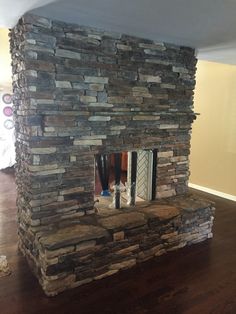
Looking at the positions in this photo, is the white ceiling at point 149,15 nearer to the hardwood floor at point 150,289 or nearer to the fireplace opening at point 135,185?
the fireplace opening at point 135,185

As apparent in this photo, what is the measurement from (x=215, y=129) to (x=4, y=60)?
3960 mm

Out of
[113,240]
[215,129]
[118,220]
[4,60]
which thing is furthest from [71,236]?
[4,60]

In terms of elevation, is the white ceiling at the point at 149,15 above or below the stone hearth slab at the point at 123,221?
above

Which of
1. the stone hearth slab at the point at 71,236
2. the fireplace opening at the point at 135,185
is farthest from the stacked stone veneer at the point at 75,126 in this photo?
the fireplace opening at the point at 135,185

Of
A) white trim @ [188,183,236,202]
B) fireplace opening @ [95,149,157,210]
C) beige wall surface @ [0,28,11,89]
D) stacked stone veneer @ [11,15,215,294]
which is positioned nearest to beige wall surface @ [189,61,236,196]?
white trim @ [188,183,236,202]

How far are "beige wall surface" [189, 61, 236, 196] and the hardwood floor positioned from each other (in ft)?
6.47

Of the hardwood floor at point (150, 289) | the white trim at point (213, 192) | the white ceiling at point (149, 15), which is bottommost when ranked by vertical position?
the hardwood floor at point (150, 289)

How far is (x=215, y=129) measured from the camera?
4.82m

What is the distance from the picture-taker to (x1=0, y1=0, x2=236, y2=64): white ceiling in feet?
6.23

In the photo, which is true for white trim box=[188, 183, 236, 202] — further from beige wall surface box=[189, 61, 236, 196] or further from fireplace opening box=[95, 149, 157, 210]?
fireplace opening box=[95, 149, 157, 210]

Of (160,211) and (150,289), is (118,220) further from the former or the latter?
(150,289)

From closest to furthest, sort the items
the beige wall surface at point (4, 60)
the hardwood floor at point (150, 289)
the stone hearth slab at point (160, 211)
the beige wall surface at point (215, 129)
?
the hardwood floor at point (150, 289) → the stone hearth slab at point (160, 211) → the beige wall surface at point (4, 60) → the beige wall surface at point (215, 129)

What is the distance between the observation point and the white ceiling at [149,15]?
190 centimetres

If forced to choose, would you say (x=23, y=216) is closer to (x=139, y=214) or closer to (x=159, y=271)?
(x=139, y=214)
